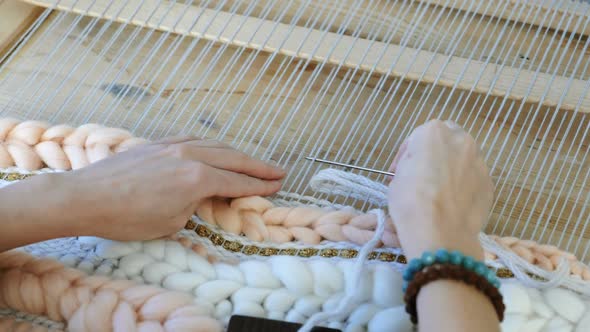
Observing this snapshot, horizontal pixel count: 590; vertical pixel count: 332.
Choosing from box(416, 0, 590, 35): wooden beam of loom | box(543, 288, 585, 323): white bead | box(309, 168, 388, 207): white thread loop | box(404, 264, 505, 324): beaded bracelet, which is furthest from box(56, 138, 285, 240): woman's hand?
box(416, 0, 590, 35): wooden beam of loom

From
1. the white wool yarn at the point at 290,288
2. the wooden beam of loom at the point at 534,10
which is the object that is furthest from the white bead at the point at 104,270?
the wooden beam of loom at the point at 534,10

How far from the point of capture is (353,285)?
2.58ft

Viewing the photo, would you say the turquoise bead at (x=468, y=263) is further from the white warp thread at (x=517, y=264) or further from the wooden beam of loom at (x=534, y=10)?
the wooden beam of loom at (x=534, y=10)

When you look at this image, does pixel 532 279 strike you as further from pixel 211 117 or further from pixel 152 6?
pixel 152 6

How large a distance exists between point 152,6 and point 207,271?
57 centimetres

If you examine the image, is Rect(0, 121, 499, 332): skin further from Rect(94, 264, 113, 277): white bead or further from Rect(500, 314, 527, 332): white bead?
Rect(500, 314, 527, 332): white bead

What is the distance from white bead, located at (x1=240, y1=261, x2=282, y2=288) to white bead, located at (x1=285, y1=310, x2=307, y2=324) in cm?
5

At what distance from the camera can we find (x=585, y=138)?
3.78ft

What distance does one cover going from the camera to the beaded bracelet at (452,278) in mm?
643

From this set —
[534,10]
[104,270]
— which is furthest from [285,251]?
[534,10]

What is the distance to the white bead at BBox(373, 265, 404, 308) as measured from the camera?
80 centimetres

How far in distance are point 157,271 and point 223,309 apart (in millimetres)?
106

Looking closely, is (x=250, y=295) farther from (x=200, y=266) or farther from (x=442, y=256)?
(x=442, y=256)

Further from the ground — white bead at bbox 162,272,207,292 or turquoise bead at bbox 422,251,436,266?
turquoise bead at bbox 422,251,436,266
